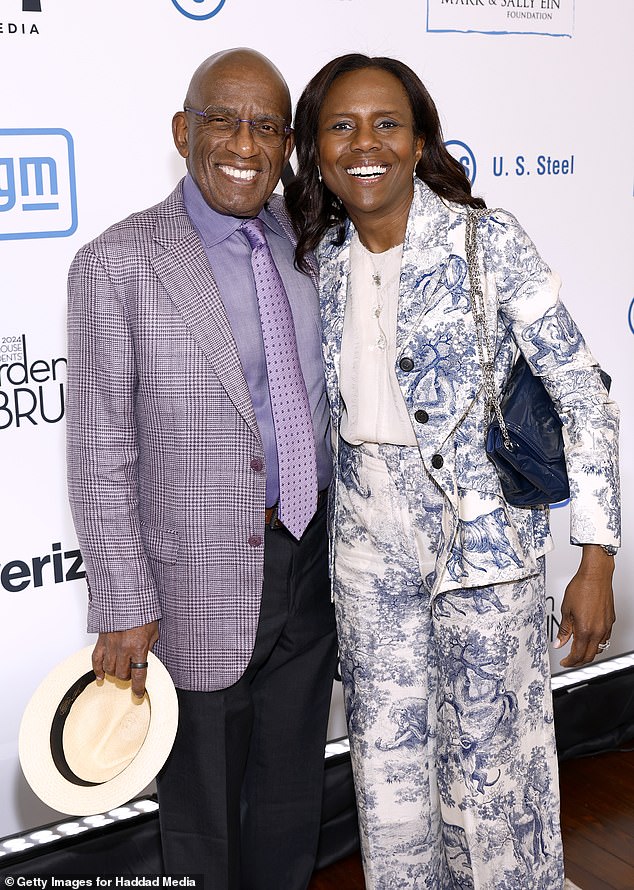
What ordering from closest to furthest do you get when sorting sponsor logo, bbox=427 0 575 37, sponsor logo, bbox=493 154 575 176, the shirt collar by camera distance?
the shirt collar, sponsor logo, bbox=427 0 575 37, sponsor logo, bbox=493 154 575 176

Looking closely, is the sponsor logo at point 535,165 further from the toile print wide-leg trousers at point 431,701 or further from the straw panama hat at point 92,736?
the straw panama hat at point 92,736

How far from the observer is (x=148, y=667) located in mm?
1888

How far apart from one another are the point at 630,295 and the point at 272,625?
5.66 feet

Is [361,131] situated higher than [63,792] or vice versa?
[361,131]

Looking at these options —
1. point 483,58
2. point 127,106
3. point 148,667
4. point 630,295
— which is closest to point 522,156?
point 483,58

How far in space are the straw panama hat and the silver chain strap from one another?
2.43 feet

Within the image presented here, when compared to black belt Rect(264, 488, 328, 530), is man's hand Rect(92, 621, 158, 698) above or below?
below

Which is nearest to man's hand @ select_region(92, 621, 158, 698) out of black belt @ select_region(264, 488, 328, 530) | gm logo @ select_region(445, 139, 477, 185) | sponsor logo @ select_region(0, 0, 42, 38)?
black belt @ select_region(264, 488, 328, 530)

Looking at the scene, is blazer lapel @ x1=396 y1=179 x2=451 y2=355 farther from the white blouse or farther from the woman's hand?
the woman's hand

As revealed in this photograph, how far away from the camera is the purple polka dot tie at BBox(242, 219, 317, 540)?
1.90 meters

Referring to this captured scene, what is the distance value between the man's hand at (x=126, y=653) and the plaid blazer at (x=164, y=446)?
0.09ft

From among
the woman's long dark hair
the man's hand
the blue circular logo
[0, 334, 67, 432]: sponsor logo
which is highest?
the blue circular logo

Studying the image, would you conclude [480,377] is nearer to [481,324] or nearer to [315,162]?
[481,324]

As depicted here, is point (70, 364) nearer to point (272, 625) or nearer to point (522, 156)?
point (272, 625)
